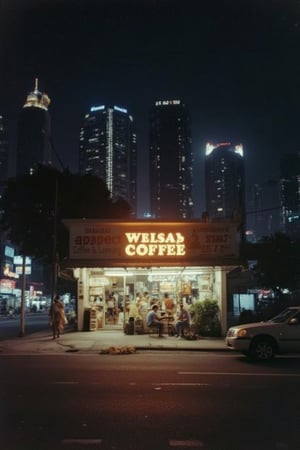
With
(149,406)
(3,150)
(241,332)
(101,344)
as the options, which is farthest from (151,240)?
(3,150)

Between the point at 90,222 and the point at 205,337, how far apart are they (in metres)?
8.01

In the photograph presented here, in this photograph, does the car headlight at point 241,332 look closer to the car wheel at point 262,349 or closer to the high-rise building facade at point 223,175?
the car wheel at point 262,349

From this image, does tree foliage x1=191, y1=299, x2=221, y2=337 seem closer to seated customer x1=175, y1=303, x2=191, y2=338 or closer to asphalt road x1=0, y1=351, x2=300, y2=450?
seated customer x1=175, y1=303, x2=191, y2=338

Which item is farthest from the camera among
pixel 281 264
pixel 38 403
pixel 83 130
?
pixel 83 130

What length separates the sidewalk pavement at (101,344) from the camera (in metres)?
18.7

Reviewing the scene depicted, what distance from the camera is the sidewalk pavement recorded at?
1866 cm

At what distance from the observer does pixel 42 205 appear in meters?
36.5

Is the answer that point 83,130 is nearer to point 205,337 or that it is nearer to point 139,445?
point 205,337

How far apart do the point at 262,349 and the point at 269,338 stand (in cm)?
40

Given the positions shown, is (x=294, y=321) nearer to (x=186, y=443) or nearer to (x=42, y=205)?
(x=186, y=443)

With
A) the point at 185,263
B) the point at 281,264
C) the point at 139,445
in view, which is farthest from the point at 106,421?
the point at 281,264

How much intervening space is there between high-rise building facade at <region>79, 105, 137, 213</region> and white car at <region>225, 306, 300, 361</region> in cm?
6043

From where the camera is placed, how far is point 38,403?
28.2ft

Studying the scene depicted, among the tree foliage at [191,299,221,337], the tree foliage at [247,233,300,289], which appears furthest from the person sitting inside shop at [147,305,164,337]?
the tree foliage at [247,233,300,289]
